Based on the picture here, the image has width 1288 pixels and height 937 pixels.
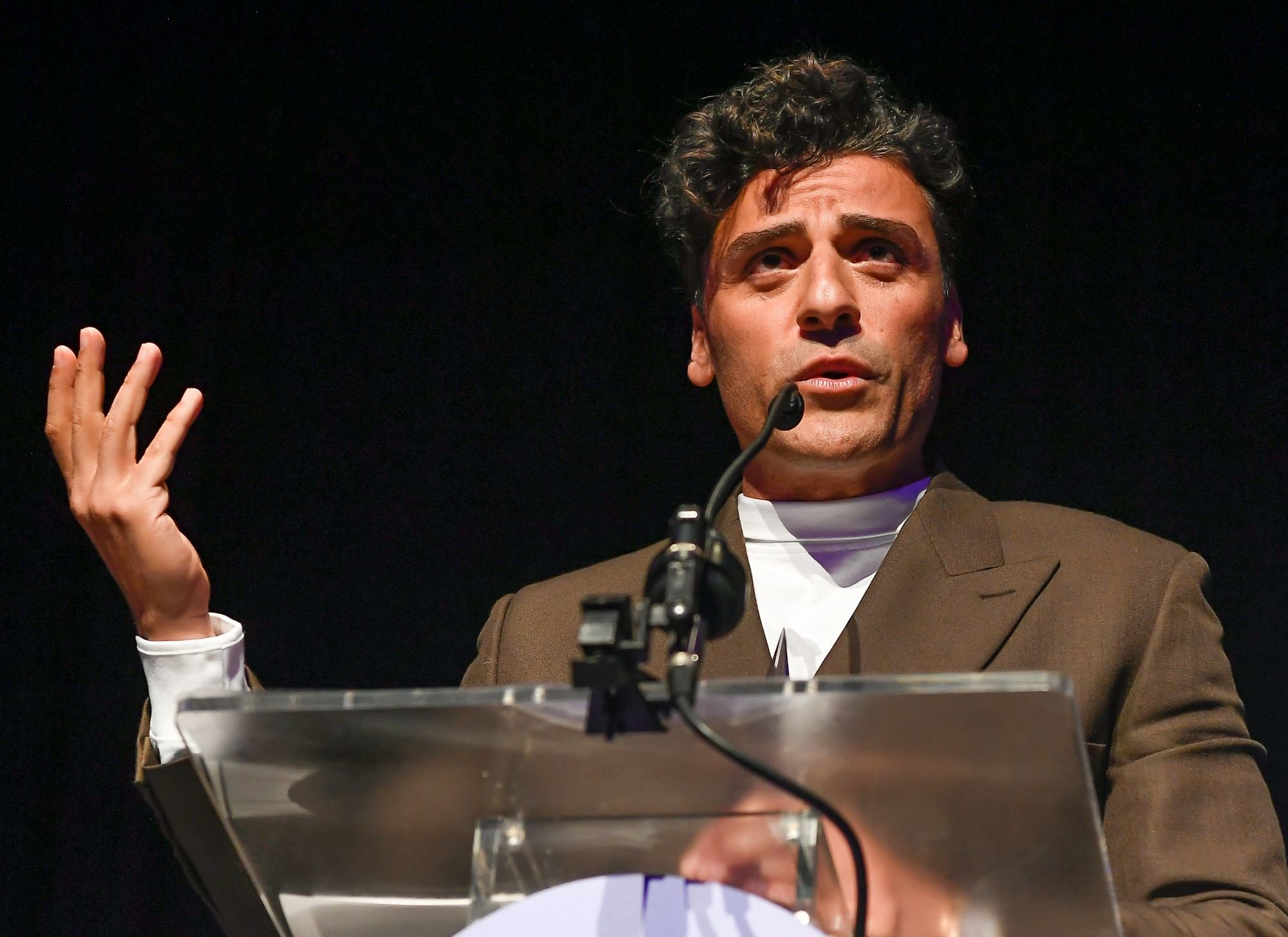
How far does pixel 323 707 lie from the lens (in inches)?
32.6

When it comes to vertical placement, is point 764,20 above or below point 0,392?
above

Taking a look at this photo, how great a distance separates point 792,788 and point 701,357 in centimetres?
128

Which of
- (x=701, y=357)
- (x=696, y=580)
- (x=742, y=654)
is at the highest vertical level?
(x=701, y=357)

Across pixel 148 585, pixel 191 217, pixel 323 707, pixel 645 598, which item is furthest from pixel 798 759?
pixel 191 217

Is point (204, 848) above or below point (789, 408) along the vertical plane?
below

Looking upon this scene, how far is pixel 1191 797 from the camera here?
51.4 inches

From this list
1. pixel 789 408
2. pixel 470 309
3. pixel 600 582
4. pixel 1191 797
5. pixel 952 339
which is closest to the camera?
pixel 1191 797

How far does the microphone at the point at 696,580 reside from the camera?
32.5 inches

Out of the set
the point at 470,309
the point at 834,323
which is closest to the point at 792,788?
the point at 834,323

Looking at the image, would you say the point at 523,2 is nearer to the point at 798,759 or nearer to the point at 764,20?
the point at 764,20

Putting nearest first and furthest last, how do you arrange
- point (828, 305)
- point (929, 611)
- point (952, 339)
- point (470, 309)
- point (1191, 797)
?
point (1191, 797)
point (929, 611)
point (828, 305)
point (952, 339)
point (470, 309)

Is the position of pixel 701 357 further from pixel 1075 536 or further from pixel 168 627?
pixel 168 627

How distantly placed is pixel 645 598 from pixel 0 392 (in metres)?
1.75

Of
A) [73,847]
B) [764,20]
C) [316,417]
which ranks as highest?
[764,20]
